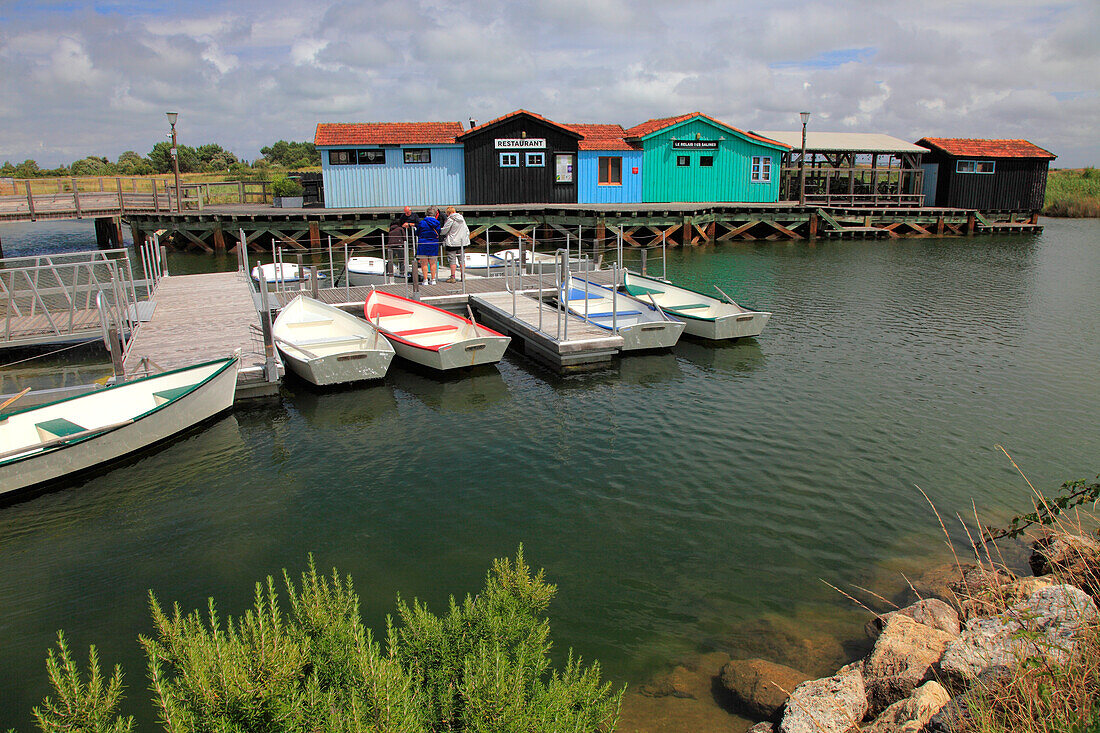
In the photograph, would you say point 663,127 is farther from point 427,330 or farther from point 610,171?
point 427,330

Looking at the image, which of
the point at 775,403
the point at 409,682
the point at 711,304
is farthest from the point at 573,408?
the point at 409,682

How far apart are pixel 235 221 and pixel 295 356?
2252 centimetres

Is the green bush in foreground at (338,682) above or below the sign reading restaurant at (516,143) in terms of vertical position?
below

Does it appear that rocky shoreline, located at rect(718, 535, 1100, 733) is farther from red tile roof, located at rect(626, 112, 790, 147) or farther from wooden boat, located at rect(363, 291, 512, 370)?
red tile roof, located at rect(626, 112, 790, 147)

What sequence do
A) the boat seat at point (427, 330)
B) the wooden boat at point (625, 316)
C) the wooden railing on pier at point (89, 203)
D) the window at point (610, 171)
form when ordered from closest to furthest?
the wooden boat at point (625, 316), the boat seat at point (427, 330), the wooden railing on pier at point (89, 203), the window at point (610, 171)

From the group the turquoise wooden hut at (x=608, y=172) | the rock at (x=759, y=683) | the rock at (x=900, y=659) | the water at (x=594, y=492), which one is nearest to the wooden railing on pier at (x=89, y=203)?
the turquoise wooden hut at (x=608, y=172)

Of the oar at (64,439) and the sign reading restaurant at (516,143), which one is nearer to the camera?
the oar at (64,439)

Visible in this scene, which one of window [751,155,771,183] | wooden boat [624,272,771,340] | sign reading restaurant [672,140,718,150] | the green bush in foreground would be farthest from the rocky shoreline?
window [751,155,771,183]

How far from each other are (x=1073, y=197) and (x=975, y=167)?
2299cm

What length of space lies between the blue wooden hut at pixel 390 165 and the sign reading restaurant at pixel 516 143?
6.59 ft

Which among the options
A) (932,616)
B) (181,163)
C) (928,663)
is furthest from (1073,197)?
(181,163)

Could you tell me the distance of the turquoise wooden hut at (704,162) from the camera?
126ft

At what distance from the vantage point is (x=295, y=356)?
12758 millimetres

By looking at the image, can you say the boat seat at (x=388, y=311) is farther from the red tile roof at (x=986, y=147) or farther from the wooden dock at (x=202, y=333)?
the red tile roof at (x=986, y=147)
